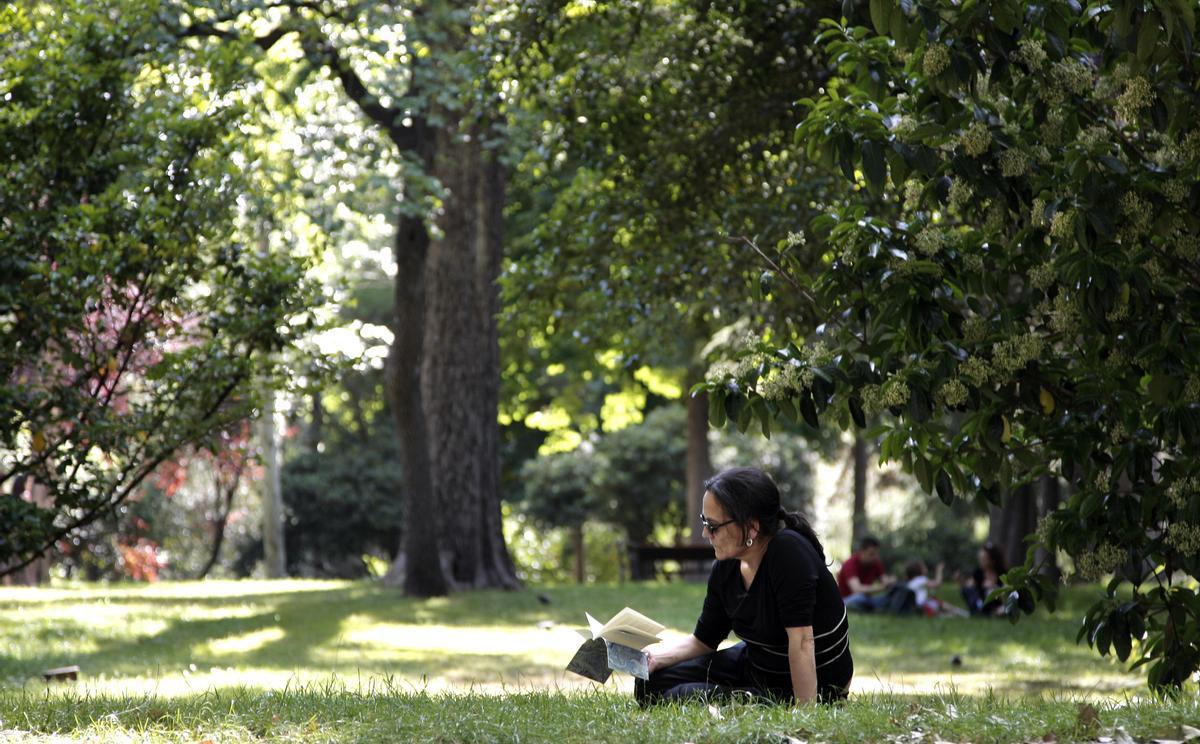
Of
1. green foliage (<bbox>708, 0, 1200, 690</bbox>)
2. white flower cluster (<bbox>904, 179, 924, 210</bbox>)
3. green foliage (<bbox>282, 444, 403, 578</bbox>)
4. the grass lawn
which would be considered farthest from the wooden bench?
white flower cluster (<bbox>904, 179, 924, 210</bbox>)

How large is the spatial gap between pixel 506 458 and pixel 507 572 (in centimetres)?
1674

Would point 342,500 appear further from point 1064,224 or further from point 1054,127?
point 1064,224

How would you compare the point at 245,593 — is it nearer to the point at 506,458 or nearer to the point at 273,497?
the point at 273,497

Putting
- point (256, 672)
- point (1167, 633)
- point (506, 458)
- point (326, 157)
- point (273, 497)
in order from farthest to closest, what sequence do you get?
point (506, 458) → point (273, 497) → point (326, 157) → point (256, 672) → point (1167, 633)

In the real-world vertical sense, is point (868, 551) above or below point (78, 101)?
below

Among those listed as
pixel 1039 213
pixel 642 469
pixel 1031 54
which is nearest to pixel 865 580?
pixel 1039 213

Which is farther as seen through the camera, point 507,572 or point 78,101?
point 507,572

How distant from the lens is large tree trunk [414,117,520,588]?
17.9 meters

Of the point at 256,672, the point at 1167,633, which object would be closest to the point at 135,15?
the point at 256,672

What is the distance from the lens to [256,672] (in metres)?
10.1

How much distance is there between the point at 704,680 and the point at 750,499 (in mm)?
969

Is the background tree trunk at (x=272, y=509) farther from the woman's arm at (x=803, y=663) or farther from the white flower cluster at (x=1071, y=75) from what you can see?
the white flower cluster at (x=1071, y=75)

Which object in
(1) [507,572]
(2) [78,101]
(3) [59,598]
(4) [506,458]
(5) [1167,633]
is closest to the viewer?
(5) [1167,633]

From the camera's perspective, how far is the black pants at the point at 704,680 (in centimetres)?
585
